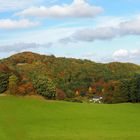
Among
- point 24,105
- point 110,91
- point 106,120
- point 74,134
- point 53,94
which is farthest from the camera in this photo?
point 110,91

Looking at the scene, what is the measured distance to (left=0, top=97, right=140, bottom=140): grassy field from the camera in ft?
139

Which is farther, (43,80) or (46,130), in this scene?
(43,80)

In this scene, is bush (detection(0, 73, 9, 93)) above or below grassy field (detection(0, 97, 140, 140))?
above

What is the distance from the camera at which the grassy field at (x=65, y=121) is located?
139 feet

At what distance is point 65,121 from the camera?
54.5 m

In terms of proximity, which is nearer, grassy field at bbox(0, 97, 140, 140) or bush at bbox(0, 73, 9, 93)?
grassy field at bbox(0, 97, 140, 140)

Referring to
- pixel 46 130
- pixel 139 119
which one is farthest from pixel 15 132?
pixel 139 119

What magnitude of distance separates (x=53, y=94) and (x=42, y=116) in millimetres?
42661

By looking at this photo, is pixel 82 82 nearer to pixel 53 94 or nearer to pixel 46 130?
pixel 53 94

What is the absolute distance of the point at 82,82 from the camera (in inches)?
7018

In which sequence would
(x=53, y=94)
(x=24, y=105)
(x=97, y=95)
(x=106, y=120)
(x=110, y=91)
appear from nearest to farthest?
1. (x=106, y=120)
2. (x=24, y=105)
3. (x=53, y=94)
4. (x=110, y=91)
5. (x=97, y=95)

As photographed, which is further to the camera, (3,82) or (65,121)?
(3,82)

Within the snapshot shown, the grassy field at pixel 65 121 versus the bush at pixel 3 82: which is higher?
the bush at pixel 3 82

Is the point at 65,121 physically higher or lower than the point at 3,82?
lower
